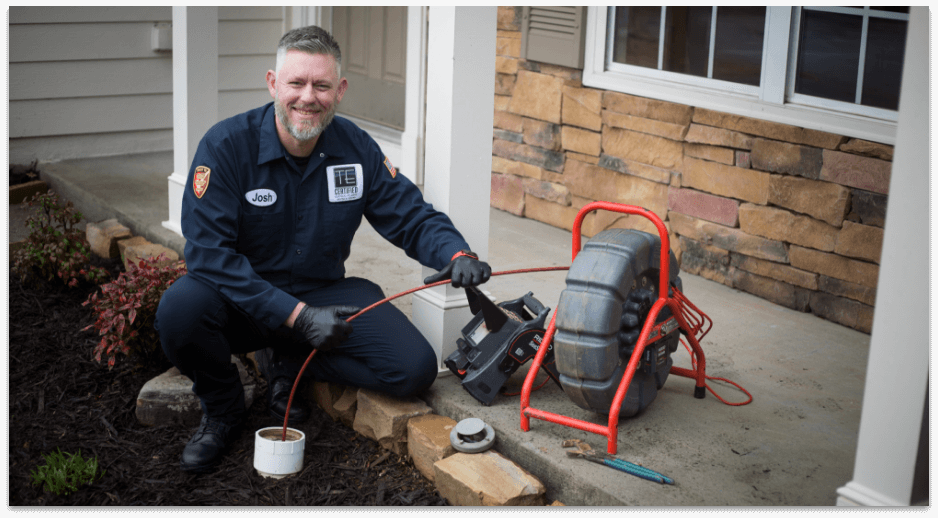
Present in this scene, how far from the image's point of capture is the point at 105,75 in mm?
5680

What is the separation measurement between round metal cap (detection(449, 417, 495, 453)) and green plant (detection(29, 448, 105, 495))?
1.10 metres

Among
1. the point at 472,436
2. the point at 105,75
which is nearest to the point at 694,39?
the point at 472,436

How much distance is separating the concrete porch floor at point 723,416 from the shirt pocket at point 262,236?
2.34 ft

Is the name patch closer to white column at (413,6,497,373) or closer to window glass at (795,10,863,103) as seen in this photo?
white column at (413,6,497,373)

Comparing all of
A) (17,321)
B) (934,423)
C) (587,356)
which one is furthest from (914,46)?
(17,321)

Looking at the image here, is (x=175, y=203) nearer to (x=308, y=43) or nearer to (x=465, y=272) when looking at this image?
(x=308, y=43)

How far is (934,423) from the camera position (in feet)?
6.12

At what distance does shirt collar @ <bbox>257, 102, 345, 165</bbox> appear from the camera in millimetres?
2738

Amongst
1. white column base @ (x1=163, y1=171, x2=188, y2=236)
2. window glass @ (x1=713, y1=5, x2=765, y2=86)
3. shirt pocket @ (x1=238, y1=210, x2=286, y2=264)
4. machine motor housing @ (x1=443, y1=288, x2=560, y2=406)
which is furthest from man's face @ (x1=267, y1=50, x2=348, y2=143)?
window glass @ (x1=713, y1=5, x2=765, y2=86)

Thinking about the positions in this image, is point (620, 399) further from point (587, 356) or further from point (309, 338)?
point (309, 338)

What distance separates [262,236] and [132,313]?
0.66 m

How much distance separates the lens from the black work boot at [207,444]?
2.65 m

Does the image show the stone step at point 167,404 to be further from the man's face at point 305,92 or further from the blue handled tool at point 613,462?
the blue handled tool at point 613,462

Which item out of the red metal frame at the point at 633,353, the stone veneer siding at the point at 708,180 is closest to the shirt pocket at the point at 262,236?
the red metal frame at the point at 633,353
